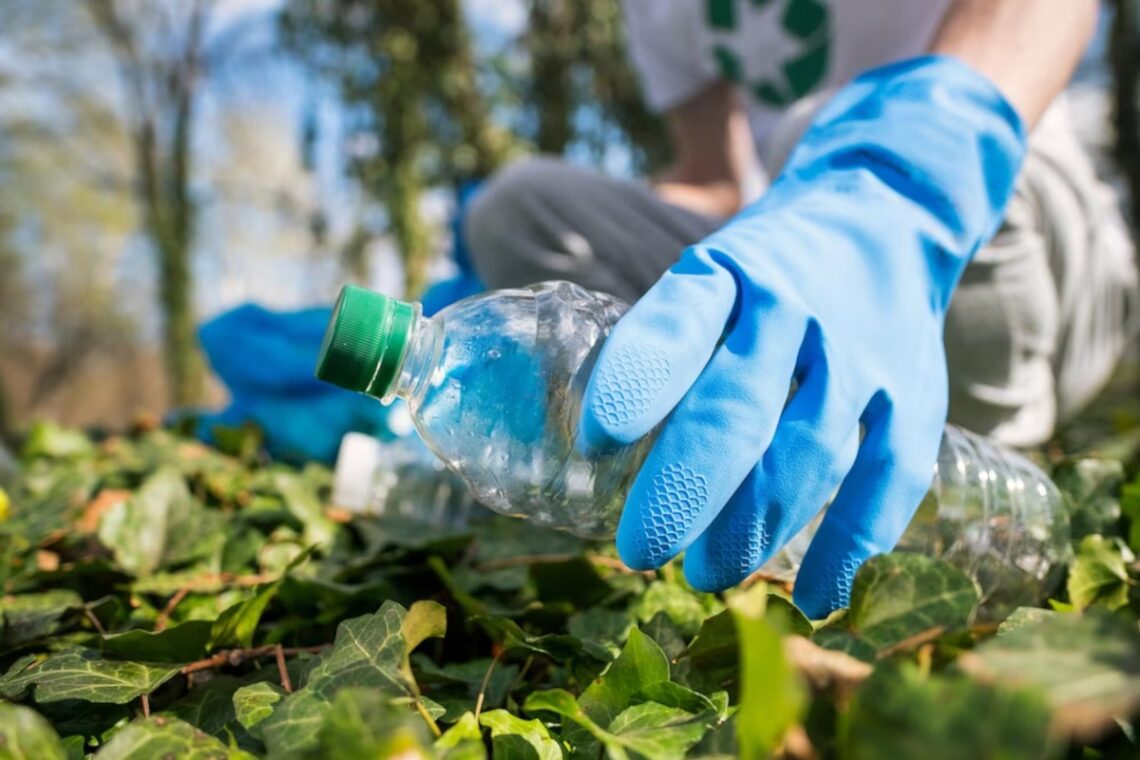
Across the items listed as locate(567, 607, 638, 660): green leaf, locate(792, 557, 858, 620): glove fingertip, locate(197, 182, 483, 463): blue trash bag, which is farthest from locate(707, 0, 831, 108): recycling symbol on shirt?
locate(567, 607, 638, 660): green leaf

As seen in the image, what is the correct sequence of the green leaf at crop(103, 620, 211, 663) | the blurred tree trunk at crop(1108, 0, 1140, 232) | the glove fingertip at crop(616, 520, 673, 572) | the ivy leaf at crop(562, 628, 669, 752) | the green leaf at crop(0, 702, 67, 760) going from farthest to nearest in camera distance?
the blurred tree trunk at crop(1108, 0, 1140, 232), the glove fingertip at crop(616, 520, 673, 572), the green leaf at crop(103, 620, 211, 663), the ivy leaf at crop(562, 628, 669, 752), the green leaf at crop(0, 702, 67, 760)

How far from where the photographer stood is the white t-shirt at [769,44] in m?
2.08

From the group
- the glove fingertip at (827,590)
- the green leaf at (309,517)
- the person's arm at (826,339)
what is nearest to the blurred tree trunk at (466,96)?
the green leaf at (309,517)

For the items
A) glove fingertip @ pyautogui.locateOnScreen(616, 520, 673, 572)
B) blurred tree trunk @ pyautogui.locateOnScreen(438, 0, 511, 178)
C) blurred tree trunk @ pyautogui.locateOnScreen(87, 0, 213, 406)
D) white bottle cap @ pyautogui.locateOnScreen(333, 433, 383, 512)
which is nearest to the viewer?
glove fingertip @ pyautogui.locateOnScreen(616, 520, 673, 572)

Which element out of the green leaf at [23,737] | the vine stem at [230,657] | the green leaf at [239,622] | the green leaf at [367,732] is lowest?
the vine stem at [230,657]

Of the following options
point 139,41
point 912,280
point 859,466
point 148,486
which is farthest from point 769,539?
point 139,41

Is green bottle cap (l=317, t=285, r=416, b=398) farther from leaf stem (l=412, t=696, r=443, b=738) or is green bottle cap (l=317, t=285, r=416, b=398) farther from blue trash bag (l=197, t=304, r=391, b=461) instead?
blue trash bag (l=197, t=304, r=391, b=461)

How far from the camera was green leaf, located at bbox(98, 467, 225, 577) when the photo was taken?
1.05 metres

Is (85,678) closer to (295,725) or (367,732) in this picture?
(295,725)

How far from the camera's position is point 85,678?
62cm

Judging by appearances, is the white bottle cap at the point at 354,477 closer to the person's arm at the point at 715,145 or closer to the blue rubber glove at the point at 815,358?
the blue rubber glove at the point at 815,358

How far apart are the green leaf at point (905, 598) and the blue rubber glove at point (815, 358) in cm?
22

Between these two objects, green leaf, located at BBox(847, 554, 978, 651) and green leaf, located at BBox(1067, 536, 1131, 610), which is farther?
green leaf, located at BBox(1067, 536, 1131, 610)

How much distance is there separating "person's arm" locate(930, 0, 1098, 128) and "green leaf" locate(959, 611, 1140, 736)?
0.96 m
